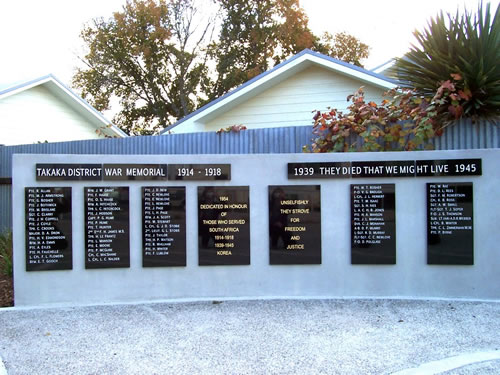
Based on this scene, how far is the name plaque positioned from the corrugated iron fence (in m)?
0.64

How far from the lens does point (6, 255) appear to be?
820cm

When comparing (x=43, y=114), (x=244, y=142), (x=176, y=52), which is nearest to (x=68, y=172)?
(x=244, y=142)

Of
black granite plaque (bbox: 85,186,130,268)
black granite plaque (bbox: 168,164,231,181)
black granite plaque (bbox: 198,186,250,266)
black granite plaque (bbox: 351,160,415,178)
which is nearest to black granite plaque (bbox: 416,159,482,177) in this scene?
black granite plaque (bbox: 351,160,415,178)

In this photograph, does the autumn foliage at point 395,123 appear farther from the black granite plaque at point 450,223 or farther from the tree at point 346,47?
the tree at point 346,47

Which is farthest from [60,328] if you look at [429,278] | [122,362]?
[429,278]

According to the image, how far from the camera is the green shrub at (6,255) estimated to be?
7.96 meters

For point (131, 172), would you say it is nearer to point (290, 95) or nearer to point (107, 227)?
point (107, 227)

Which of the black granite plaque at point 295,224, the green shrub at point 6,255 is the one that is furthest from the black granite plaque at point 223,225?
the green shrub at point 6,255

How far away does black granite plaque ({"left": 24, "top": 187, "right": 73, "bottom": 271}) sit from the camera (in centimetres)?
636

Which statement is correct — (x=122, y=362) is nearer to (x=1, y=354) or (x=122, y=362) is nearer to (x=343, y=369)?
(x=1, y=354)

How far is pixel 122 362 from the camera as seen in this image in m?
4.42

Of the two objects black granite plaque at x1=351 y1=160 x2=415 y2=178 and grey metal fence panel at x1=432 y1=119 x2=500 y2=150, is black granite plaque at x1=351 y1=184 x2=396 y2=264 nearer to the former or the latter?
black granite plaque at x1=351 y1=160 x2=415 y2=178

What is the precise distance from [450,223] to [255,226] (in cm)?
275

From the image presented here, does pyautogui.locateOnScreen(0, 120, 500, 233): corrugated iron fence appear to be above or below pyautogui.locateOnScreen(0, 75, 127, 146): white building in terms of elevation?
below
